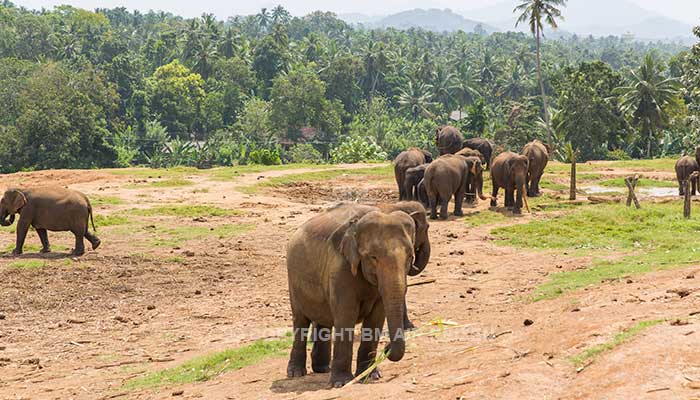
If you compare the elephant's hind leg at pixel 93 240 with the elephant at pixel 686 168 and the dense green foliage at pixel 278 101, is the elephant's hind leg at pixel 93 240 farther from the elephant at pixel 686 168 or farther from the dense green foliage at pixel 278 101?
the dense green foliage at pixel 278 101

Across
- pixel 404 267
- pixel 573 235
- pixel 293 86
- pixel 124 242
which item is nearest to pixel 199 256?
pixel 124 242

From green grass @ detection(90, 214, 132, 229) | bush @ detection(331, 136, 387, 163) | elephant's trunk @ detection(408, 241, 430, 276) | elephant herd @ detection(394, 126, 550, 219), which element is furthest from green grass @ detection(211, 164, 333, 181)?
elephant's trunk @ detection(408, 241, 430, 276)

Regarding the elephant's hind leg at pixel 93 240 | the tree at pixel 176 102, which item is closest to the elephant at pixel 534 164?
the elephant's hind leg at pixel 93 240

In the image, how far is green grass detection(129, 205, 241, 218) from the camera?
2408 cm

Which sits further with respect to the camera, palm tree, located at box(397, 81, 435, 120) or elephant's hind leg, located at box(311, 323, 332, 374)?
palm tree, located at box(397, 81, 435, 120)

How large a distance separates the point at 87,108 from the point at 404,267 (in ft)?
141

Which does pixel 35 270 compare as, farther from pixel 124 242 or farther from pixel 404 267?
pixel 404 267

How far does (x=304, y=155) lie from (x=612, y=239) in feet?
140

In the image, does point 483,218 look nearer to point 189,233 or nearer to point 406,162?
point 406,162

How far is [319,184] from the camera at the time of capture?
33.1 metres

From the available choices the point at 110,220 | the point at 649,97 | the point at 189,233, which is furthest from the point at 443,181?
the point at 649,97

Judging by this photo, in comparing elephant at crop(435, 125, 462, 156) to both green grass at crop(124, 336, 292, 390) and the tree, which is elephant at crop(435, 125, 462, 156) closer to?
green grass at crop(124, 336, 292, 390)

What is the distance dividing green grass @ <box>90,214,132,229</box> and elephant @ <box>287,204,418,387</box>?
43.3 ft

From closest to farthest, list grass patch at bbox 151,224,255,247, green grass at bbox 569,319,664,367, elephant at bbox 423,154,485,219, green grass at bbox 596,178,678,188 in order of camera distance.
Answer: green grass at bbox 569,319,664,367
grass patch at bbox 151,224,255,247
elephant at bbox 423,154,485,219
green grass at bbox 596,178,678,188
